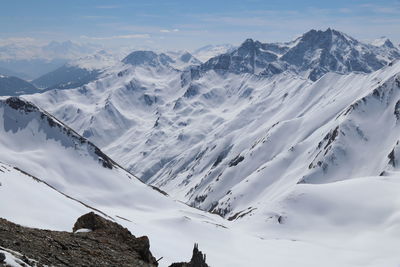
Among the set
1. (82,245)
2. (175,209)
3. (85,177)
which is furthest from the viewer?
(85,177)

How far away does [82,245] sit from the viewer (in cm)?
2705

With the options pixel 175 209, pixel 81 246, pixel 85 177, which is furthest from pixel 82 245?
pixel 85 177

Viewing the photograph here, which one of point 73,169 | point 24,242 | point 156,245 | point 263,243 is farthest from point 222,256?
point 73,169

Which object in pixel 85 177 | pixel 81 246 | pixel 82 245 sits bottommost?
pixel 81 246

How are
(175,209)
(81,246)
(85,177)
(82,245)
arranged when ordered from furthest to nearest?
(85,177) → (175,209) → (82,245) → (81,246)

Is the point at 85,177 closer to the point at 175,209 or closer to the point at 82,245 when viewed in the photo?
the point at 175,209

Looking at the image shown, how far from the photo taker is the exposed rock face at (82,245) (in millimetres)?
23156

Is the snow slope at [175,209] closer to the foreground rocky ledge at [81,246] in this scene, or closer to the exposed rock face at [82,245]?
the exposed rock face at [82,245]

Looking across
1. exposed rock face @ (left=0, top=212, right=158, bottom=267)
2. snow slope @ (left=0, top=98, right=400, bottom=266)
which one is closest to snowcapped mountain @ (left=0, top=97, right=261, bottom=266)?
snow slope @ (left=0, top=98, right=400, bottom=266)

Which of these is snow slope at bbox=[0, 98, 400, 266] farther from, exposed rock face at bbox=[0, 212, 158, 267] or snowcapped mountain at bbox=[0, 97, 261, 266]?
exposed rock face at bbox=[0, 212, 158, 267]

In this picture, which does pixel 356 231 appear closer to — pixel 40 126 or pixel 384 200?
pixel 384 200

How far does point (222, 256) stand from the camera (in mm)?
79938

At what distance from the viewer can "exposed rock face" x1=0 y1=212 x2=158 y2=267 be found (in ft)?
76.0

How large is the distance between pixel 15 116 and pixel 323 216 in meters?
121
